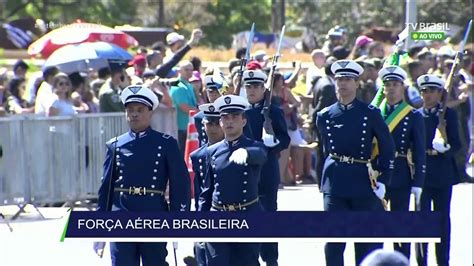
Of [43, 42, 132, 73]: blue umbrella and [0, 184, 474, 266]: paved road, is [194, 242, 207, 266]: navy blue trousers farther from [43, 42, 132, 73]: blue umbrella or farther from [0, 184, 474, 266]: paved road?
[43, 42, 132, 73]: blue umbrella

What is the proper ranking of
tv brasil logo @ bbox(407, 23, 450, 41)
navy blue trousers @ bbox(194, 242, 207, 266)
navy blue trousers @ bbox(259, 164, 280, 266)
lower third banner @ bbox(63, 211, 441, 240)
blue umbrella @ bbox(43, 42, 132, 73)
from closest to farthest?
1. lower third banner @ bbox(63, 211, 441, 240)
2. navy blue trousers @ bbox(194, 242, 207, 266)
3. navy blue trousers @ bbox(259, 164, 280, 266)
4. tv brasil logo @ bbox(407, 23, 450, 41)
5. blue umbrella @ bbox(43, 42, 132, 73)

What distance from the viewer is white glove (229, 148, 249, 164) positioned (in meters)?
9.34

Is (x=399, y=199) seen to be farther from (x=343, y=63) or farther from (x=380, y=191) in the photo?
(x=343, y=63)

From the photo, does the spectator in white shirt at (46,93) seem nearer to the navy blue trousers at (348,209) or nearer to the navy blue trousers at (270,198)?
the navy blue trousers at (270,198)

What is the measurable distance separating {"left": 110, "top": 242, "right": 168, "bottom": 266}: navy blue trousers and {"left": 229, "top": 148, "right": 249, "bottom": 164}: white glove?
0.76m

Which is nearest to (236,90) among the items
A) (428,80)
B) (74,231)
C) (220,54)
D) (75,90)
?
(428,80)

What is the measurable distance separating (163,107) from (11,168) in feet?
8.28

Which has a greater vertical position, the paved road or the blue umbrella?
the blue umbrella

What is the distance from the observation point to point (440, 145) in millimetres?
11750

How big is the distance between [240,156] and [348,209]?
1496mm

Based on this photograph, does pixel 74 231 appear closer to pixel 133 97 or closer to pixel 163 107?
pixel 133 97

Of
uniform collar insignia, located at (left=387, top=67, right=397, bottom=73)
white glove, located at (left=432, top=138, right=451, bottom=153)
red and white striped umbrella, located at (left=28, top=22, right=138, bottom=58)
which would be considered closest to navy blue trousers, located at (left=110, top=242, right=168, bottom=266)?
uniform collar insignia, located at (left=387, top=67, right=397, bottom=73)

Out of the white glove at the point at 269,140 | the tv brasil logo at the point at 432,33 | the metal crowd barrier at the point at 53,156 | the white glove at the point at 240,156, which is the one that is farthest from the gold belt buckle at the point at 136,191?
the metal crowd barrier at the point at 53,156

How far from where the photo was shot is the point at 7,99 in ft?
58.3
